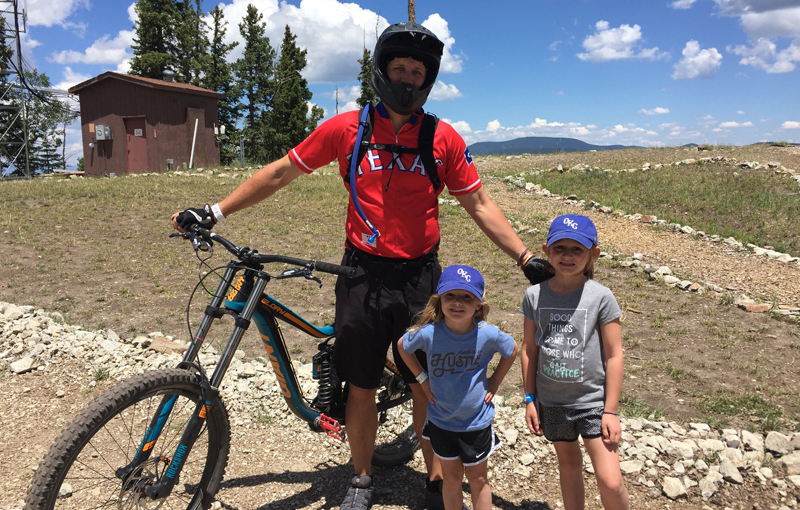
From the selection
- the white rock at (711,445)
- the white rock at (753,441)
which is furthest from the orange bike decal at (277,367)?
the white rock at (753,441)

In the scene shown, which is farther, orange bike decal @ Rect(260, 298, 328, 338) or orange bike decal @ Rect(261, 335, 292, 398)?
orange bike decal @ Rect(261, 335, 292, 398)

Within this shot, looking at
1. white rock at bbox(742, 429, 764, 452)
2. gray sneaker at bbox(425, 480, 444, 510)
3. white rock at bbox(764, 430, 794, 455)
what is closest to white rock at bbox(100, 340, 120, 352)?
gray sneaker at bbox(425, 480, 444, 510)

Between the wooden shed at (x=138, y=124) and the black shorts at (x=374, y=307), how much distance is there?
21.6 meters

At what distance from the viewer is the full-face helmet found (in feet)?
8.85

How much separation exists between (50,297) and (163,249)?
2508 millimetres

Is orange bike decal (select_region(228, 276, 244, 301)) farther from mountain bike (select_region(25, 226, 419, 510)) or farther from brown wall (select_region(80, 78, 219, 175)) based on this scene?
brown wall (select_region(80, 78, 219, 175))

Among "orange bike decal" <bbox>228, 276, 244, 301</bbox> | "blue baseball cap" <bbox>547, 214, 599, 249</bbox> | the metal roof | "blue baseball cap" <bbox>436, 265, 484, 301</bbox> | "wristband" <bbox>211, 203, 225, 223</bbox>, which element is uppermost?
the metal roof

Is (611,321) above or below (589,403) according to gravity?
above

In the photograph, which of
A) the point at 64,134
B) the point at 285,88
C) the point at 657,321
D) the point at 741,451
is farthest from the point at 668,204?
the point at 64,134

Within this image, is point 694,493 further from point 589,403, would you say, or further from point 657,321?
point 657,321

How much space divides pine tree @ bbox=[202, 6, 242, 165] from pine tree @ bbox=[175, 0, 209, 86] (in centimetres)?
68

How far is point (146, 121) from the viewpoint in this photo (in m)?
21.7

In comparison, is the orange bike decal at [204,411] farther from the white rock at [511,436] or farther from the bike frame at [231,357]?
the white rock at [511,436]

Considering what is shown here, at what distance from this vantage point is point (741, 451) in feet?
11.4
